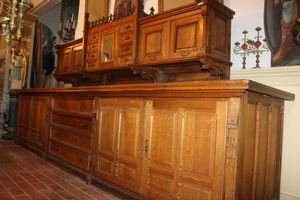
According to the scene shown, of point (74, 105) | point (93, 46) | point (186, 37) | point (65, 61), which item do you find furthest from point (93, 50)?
point (186, 37)

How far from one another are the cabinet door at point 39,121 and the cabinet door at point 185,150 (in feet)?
8.25

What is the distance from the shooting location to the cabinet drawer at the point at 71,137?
3074 mm

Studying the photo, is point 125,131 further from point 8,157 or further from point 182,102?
point 8,157

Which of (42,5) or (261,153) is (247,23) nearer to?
(261,153)

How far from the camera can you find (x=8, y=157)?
13.2ft

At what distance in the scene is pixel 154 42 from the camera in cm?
312

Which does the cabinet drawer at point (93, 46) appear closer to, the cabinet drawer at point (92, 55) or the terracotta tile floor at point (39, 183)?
the cabinet drawer at point (92, 55)

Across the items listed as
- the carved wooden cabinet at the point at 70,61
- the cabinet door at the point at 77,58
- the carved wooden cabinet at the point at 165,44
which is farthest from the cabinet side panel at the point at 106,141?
the cabinet door at the point at 77,58

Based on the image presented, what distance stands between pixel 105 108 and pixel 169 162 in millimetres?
1106

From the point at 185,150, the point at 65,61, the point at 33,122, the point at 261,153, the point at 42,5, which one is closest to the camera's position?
the point at 185,150

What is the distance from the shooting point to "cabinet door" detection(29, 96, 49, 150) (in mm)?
4062

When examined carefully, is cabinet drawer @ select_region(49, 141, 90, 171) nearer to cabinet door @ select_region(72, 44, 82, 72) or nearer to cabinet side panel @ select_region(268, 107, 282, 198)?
cabinet door @ select_region(72, 44, 82, 72)

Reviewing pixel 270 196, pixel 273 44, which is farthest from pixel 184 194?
pixel 273 44

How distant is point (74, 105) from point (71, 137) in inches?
18.2
